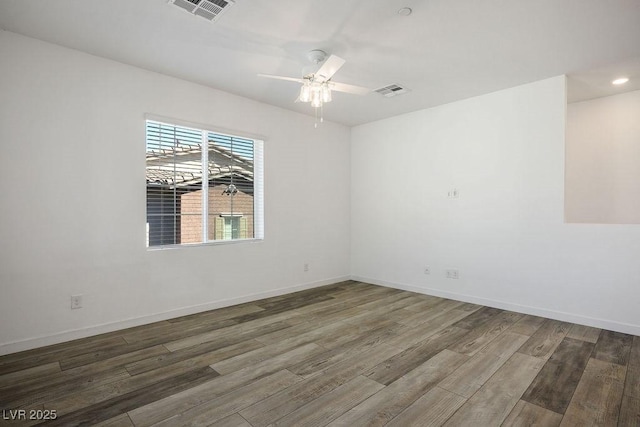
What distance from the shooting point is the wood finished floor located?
6.30 feet

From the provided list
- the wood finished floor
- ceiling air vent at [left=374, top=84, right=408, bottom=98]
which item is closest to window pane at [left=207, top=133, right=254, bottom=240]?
the wood finished floor

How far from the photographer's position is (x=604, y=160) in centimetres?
409

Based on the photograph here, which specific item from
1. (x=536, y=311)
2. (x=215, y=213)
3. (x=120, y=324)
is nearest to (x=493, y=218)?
(x=536, y=311)

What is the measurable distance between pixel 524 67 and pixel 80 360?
4950 mm

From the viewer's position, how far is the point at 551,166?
3602 millimetres

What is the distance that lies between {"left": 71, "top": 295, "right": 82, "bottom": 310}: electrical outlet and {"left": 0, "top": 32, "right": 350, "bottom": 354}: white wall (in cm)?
5

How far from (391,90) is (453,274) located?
261 centimetres

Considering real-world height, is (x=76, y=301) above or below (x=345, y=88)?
below

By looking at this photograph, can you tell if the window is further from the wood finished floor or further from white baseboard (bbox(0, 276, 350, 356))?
the wood finished floor

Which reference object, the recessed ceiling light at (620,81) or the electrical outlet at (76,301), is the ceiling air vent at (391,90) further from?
the electrical outlet at (76,301)

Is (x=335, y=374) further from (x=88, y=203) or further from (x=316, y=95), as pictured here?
(x=88, y=203)

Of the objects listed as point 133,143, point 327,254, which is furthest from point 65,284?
point 327,254

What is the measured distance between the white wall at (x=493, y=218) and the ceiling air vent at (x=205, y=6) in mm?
3284

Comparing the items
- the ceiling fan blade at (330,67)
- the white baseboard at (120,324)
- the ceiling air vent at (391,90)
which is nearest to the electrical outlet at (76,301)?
the white baseboard at (120,324)
